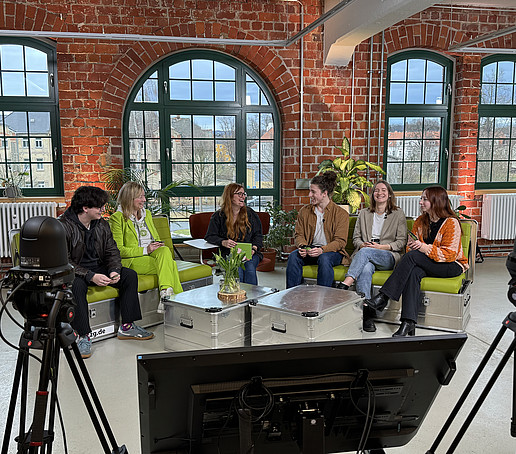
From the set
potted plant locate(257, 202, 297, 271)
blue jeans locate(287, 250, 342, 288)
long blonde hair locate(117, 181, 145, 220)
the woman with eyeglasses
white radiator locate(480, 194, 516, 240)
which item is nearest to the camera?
long blonde hair locate(117, 181, 145, 220)

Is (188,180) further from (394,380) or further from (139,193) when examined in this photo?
(394,380)

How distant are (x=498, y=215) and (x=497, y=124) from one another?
141cm

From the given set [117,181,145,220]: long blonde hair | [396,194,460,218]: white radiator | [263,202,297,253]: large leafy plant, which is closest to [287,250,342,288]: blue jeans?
[117,181,145,220]: long blonde hair

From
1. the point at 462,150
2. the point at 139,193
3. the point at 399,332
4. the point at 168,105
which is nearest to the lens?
the point at 399,332

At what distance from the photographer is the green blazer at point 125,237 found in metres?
4.71

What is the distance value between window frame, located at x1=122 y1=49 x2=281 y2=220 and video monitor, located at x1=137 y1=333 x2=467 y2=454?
19.7 feet

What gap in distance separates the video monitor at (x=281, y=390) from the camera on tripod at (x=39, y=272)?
0.70 m

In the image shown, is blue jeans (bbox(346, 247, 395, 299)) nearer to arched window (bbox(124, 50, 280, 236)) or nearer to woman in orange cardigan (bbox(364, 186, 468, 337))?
woman in orange cardigan (bbox(364, 186, 468, 337))

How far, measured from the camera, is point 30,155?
22.1 ft

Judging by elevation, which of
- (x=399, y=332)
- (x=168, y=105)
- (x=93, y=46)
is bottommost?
(x=399, y=332)

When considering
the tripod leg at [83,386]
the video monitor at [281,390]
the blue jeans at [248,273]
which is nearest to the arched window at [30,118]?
the blue jeans at [248,273]

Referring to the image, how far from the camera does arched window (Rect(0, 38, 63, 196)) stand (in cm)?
653

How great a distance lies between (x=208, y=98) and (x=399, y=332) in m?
4.25

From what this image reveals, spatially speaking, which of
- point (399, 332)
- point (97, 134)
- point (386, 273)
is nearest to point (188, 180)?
point (97, 134)
